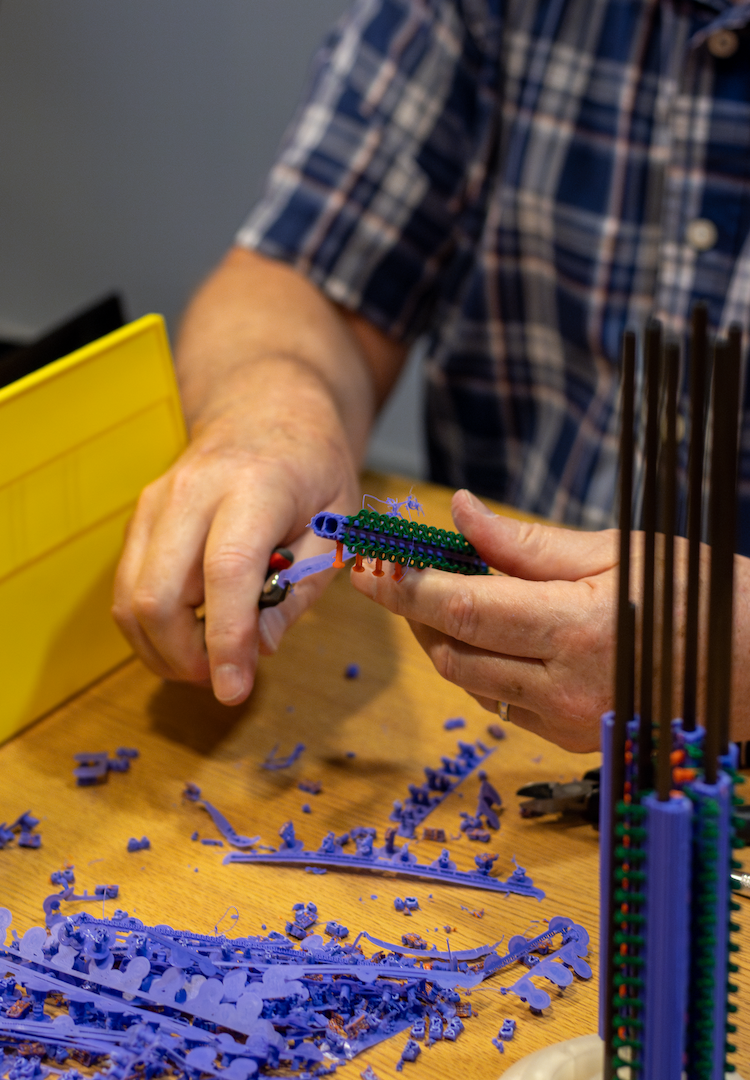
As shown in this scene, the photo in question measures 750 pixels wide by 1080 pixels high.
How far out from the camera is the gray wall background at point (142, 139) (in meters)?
2.08

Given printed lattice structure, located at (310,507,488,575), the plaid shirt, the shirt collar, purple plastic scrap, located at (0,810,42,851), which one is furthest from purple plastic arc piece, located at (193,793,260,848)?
the shirt collar

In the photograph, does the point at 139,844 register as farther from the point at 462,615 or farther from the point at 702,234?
the point at 702,234

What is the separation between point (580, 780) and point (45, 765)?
1.28 ft

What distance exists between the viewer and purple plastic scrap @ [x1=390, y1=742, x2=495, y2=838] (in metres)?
0.71

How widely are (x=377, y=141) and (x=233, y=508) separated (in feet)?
1.92

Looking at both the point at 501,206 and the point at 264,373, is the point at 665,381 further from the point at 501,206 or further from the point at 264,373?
the point at 501,206

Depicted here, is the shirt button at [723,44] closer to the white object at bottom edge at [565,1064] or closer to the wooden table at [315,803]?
the wooden table at [315,803]

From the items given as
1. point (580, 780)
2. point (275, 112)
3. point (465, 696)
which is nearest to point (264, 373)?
point (465, 696)

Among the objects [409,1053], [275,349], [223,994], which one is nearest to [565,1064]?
[409,1053]

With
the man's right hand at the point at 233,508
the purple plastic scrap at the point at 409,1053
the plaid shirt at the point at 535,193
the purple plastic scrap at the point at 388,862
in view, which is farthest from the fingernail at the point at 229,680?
the plaid shirt at the point at 535,193

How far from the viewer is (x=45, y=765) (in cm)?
76

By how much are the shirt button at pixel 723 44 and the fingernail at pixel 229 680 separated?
748 mm

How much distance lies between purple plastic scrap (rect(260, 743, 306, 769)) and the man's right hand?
6 centimetres

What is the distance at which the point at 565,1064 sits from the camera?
0.50 m
